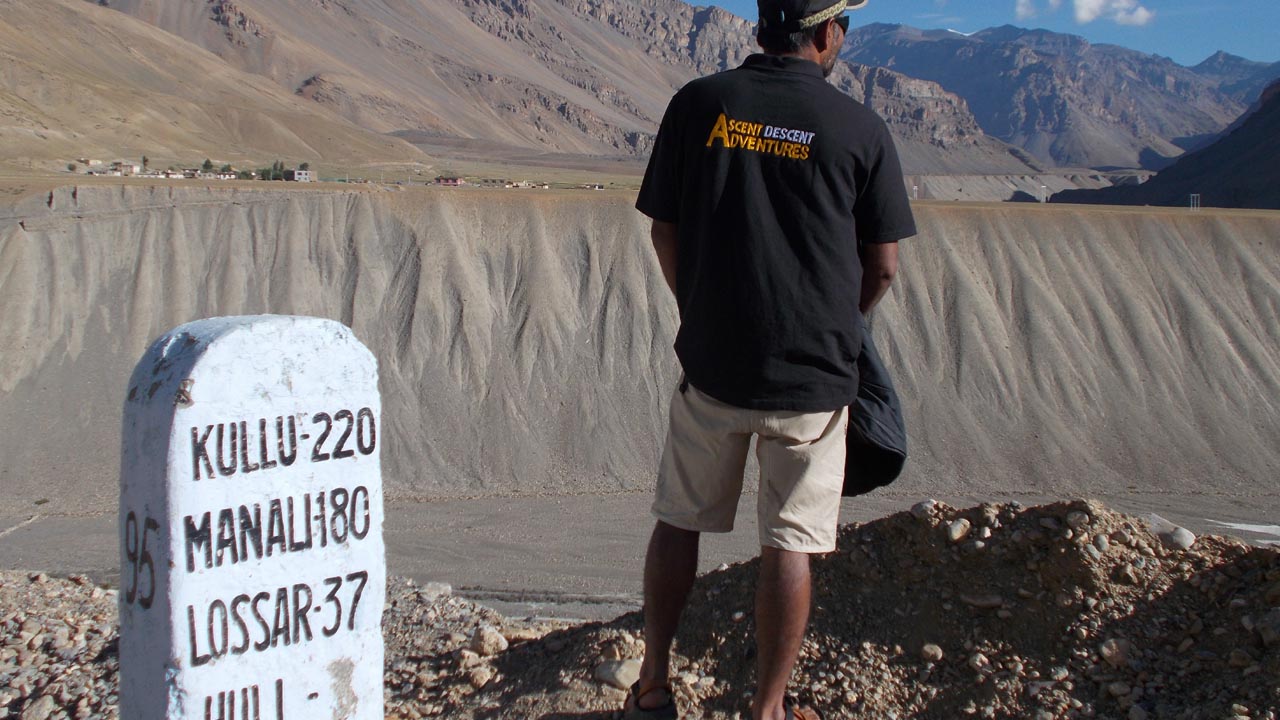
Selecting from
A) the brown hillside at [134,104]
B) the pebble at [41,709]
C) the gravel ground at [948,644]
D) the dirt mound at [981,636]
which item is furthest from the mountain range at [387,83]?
the dirt mound at [981,636]

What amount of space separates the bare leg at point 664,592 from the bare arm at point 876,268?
0.95 m

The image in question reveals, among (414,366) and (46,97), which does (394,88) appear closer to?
(46,97)

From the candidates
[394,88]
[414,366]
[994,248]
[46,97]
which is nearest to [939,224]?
[994,248]

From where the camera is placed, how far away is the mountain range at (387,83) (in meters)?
56.6

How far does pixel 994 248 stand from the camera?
26.1m

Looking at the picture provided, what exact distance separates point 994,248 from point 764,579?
2467cm

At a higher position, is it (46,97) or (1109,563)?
(46,97)

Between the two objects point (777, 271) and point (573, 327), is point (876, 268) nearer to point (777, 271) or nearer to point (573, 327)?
point (777, 271)

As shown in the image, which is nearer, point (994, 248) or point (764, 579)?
point (764, 579)

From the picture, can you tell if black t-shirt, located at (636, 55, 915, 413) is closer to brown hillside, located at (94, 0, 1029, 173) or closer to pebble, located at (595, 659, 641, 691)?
pebble, located at (595, 659, 641, 691)

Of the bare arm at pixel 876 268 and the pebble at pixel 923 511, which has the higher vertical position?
the bare arm at pixel 876 268

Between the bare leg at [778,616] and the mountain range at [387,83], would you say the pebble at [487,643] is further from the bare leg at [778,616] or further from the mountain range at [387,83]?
the mountain range at [387,83]

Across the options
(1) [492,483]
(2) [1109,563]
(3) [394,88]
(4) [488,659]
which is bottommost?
(1) [492,483]

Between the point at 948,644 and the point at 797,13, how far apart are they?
2362 millimetres
